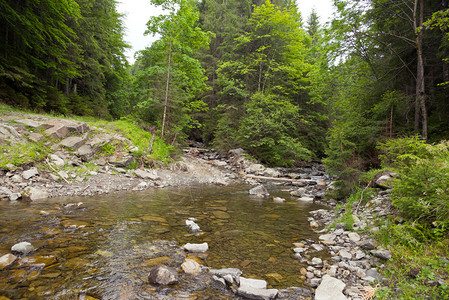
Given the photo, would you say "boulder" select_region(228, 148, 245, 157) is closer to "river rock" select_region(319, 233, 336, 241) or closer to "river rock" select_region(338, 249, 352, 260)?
"river rock" select_region(319, 233, 336, 241)

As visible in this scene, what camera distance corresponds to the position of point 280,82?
21.2 meters

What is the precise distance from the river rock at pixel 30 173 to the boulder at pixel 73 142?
2253 millimetres

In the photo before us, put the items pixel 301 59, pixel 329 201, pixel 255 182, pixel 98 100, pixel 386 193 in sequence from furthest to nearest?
1. pixel 301 59
2. pixel 98 100
3. pixel 255 182
4. pixel 329 201
5. pixel 386 193

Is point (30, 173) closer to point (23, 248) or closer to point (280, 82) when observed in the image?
point (23, 248)

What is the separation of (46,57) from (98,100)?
574 centimetres

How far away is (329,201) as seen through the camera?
26.8ft

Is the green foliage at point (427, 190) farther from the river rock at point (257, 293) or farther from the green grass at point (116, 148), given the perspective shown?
the green grass at point (116, 148)

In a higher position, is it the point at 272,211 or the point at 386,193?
the point at 386,193

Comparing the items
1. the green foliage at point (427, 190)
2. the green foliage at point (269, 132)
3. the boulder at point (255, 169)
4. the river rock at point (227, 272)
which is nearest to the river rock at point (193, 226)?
the river rock at point (227, 272)

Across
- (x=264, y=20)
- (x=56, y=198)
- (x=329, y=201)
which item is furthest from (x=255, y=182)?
(x=264, y=20)

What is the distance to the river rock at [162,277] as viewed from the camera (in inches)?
106

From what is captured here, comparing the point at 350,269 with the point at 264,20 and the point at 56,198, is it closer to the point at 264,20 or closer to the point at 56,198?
the point at 56,198

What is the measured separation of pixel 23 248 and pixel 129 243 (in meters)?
1.46

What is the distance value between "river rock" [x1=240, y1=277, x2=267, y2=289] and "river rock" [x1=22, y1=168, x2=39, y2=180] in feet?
24.7
